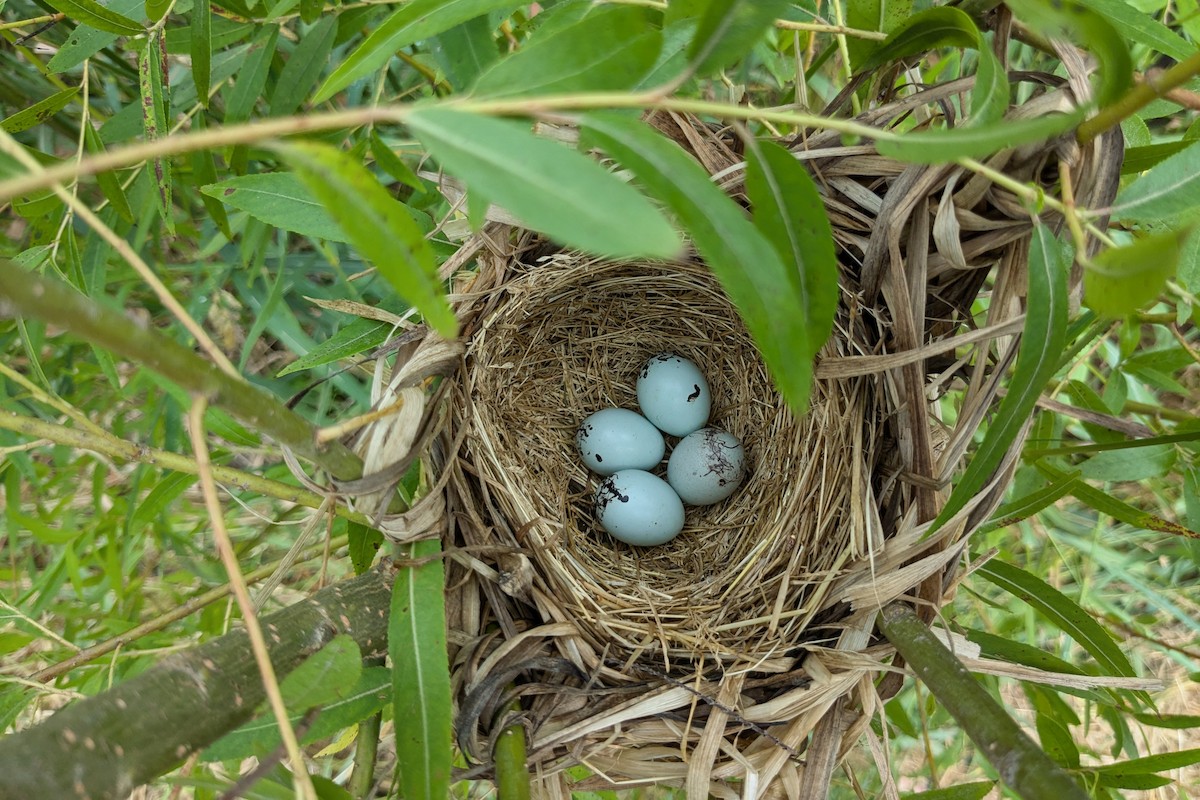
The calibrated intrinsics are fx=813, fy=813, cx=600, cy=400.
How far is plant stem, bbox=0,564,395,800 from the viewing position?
40 centimetres

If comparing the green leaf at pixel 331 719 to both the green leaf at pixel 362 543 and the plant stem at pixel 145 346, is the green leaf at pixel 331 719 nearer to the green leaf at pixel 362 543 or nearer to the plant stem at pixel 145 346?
the green leaf at pixel 362 543

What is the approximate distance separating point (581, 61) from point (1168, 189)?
427mm

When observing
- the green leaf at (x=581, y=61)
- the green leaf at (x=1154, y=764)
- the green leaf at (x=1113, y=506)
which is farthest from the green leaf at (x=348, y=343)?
the green leaf at (x=1154, y=764)

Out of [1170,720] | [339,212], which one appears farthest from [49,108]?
[1170,720]

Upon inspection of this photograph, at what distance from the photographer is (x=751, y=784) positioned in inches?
30.6

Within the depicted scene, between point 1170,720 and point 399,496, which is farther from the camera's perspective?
point 1170,720

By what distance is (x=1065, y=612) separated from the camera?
90 centimetres

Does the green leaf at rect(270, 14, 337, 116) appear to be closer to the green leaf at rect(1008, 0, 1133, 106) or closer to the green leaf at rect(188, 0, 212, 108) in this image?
the green leaf at rect(188, 0, 212, 108)

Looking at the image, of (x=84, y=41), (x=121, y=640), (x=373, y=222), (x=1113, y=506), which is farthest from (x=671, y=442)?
(x=373, y=222)

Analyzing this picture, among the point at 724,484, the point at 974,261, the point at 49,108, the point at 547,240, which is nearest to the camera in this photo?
the point at 974,261

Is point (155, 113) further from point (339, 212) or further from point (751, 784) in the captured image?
point (751, 784)

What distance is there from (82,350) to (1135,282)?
172cm

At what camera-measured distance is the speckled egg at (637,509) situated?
1254mm

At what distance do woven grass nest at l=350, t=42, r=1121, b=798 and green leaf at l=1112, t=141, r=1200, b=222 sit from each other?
2cm
